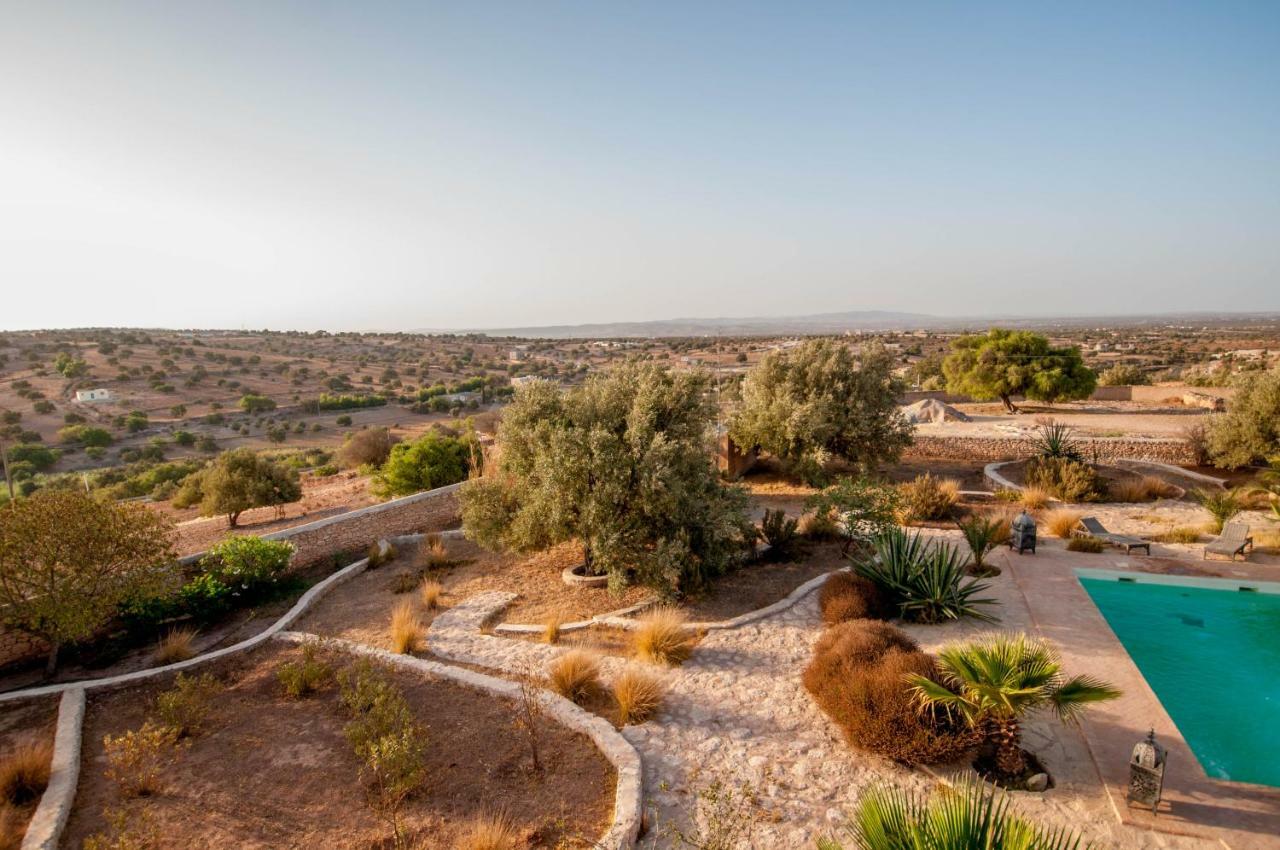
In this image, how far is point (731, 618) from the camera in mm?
8570

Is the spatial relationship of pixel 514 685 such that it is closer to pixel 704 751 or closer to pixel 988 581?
pixel 704 751

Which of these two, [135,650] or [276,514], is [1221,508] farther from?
[276,514]

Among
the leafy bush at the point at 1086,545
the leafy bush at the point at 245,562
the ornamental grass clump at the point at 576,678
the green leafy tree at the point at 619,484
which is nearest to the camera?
the ornamental grass clump at the point at 576,678

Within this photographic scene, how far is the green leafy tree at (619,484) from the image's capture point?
28.9 feet

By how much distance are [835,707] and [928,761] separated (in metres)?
0.91

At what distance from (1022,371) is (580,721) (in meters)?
28.9

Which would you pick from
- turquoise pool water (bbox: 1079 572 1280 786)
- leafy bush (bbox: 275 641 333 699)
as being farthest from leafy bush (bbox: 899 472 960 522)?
leafy bush (bbox: 275 641 333 699)

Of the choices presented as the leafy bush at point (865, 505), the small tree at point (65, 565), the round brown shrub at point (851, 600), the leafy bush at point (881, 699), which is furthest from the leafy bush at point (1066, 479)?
the small tree at point (65, 565)

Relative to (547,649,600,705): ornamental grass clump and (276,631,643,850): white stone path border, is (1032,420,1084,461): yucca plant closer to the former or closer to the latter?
(547,649,600,705): ornamental grass clump

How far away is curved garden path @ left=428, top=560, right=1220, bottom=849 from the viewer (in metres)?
4.70

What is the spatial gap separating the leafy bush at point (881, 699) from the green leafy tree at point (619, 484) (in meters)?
2.70

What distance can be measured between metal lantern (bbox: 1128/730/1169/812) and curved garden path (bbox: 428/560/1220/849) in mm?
240

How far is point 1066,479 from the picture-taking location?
13.9 meters

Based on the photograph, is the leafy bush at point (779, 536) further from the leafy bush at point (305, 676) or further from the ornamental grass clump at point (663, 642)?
the leafy bush at point (305, 676)
